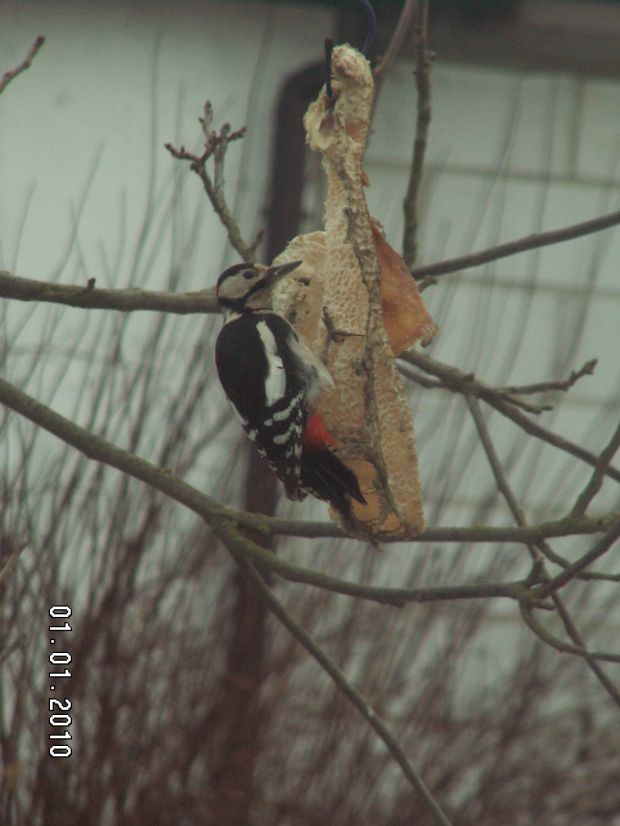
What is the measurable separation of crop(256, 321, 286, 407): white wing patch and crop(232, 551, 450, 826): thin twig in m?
0.24

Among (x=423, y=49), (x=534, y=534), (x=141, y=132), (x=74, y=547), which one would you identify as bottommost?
(x=74, y=547)

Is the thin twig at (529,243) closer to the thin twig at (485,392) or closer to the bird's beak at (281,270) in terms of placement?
the thin twig at (485,392)

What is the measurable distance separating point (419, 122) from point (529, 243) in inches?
11.6

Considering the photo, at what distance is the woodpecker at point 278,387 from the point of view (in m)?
1.13

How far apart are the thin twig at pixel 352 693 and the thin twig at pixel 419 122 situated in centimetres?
62

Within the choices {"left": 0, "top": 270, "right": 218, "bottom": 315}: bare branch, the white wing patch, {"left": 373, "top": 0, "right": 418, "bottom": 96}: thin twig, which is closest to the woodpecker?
the white wing patch

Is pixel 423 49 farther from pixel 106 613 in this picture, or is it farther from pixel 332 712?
pixel 332 712

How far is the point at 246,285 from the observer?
4.51ft

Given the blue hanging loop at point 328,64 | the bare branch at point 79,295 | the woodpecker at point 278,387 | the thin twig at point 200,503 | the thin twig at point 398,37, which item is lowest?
the thin twig at point 200,503

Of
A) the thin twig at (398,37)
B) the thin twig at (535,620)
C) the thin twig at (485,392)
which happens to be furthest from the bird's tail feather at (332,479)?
the thin twig at (398,37)

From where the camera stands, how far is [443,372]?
1.50 metres

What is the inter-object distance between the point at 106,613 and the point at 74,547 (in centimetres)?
17

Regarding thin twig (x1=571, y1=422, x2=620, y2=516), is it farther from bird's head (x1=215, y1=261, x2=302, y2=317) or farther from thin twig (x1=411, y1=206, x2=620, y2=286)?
bird's head (x1=215, y1=261, x2=302, y2=317)

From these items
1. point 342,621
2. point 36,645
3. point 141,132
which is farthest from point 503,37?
point 36,645
